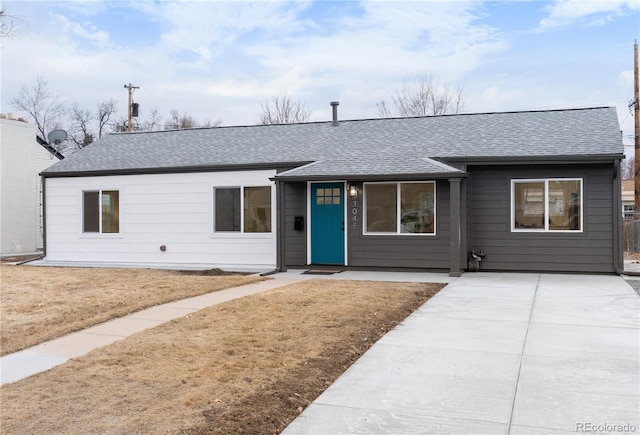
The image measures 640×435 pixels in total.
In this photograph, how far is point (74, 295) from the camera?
30.6 feet

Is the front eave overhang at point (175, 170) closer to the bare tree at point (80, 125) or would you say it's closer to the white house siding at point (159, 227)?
the white house siding at point (159, 227)

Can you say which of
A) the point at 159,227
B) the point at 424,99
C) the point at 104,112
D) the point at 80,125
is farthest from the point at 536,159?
the point at 80,125

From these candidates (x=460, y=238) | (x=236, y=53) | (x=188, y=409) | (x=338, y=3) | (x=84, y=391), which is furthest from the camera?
(x=236, y=53)

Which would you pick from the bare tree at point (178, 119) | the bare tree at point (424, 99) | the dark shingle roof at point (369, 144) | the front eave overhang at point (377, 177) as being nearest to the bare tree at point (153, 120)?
the bare tree at point (178, 119)

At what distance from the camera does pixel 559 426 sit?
3639mm

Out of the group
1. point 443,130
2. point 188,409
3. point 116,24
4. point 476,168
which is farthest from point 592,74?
point 188,409

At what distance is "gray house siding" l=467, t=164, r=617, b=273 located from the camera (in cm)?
1169

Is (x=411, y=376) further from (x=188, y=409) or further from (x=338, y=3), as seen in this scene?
(x=338, y=3)

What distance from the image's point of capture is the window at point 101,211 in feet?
50.2

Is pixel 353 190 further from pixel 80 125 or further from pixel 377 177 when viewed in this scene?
pixel 80 125

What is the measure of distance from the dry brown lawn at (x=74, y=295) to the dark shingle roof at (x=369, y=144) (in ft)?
10.9

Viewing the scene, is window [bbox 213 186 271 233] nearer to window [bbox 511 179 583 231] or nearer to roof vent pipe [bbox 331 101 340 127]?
roof vent pipe [bbox 331 101 340 127]

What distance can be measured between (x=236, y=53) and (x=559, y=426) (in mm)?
17963

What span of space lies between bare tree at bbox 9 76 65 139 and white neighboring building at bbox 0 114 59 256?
23123 mm
